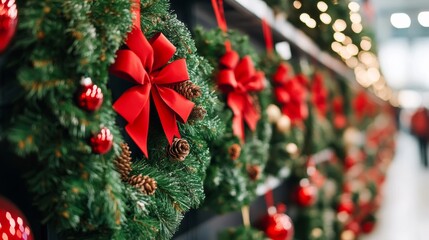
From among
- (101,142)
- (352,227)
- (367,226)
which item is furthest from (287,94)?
(367,226)

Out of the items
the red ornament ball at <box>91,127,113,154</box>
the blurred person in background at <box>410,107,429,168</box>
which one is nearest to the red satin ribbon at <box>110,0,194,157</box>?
the red ornament ball at <box>91,127,113,154</box>

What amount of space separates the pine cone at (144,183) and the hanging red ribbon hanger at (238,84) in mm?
511

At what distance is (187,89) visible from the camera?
3.54ft

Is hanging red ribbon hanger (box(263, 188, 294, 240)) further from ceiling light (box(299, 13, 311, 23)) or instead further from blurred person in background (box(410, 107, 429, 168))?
blurred person in background (box(410, 107, 429, 168))

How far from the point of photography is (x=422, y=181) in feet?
27.0

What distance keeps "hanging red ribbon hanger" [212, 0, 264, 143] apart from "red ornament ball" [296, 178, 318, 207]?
1.10 metres

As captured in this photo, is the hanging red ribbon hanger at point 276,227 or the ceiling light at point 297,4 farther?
the ceiling light at point 297,4

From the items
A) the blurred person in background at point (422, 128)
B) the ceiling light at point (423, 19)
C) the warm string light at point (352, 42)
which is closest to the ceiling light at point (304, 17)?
the warm string light at point (352, 42)

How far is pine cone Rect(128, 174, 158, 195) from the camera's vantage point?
96 centimetres

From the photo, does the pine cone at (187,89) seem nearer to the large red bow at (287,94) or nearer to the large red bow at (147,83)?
the large red bow at (147,83)

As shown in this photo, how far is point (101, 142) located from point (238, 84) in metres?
0.75

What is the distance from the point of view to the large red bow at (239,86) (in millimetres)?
1457

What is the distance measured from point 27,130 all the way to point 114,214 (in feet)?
0.57

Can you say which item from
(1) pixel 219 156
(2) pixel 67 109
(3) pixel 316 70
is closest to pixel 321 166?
(3) pixel 316 70
